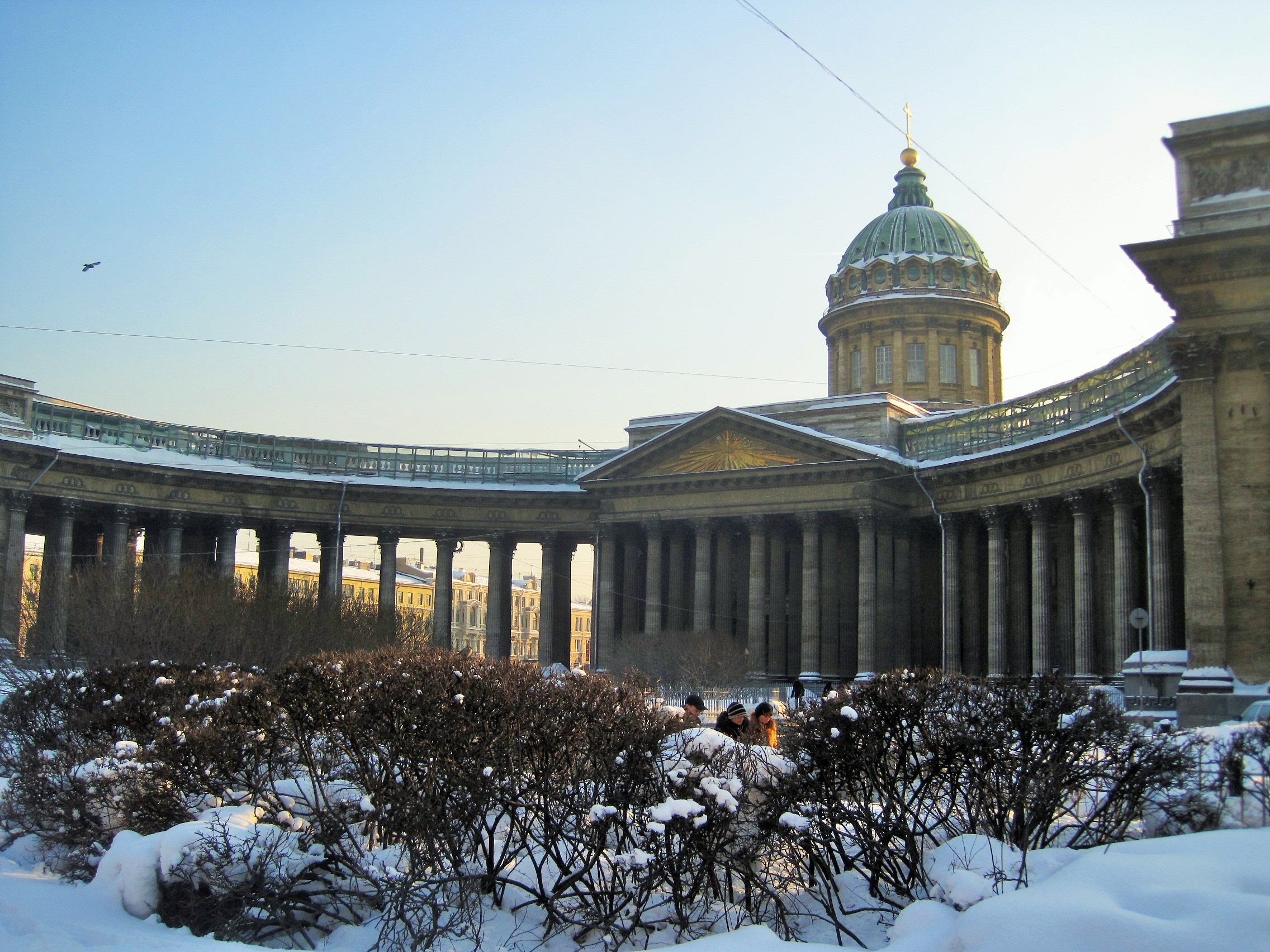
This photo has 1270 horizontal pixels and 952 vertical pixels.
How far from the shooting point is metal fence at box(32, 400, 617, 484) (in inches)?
2116

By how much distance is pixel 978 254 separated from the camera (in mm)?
73125

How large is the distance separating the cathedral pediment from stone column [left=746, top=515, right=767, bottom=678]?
2772mm

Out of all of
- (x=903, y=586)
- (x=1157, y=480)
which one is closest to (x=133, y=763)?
(x=1157, y=480)

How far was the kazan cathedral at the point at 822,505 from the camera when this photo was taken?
41.3m

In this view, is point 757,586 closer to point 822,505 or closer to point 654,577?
point 822,505

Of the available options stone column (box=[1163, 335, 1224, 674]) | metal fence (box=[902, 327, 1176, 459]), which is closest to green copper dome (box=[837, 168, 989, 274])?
metal fence (box=[902, 327, 1176, 459])

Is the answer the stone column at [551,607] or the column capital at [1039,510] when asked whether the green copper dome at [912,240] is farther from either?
the column capital at [1039,510]

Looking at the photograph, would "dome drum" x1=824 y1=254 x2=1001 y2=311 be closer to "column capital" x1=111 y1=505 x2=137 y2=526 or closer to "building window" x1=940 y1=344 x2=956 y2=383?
"building window" x1=940 y1=344 x2=956 y2=383

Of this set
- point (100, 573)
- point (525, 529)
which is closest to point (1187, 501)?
point (100, 573)

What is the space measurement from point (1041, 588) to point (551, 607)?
24.4 m

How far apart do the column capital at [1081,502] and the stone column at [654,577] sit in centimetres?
1954

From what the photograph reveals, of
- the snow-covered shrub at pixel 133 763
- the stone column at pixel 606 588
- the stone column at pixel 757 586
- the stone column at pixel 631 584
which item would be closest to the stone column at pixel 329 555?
the stone column at pixel 631 584

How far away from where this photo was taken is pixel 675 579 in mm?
60156

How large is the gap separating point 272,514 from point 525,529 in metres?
12.0
